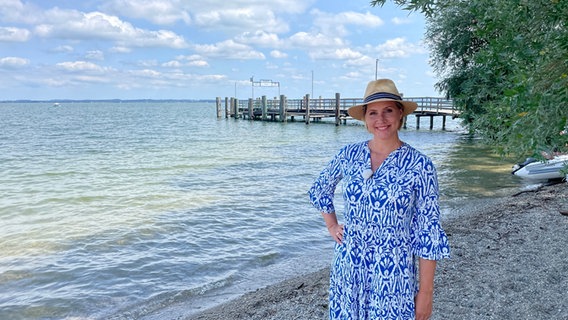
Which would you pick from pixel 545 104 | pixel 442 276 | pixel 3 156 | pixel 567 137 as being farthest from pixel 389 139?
pixel 3 156

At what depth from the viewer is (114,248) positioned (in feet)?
26.7

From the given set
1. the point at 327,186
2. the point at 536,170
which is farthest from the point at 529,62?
the point at 536,170

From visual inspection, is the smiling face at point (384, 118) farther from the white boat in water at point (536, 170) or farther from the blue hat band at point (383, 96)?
the white boat in water at point (536, 170)

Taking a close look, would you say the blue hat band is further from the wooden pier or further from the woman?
the wooden pier

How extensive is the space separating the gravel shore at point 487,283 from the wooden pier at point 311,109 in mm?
32034

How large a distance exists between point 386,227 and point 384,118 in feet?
1.73

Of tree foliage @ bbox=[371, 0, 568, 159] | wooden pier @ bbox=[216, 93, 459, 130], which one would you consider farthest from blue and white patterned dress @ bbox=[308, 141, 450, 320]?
wooden pier @ bbox=[216, 93, 459, 130]

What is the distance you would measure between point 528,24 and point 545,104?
778mm

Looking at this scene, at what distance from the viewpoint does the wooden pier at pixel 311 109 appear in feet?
130

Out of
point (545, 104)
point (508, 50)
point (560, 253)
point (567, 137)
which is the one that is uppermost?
point (508, 50)

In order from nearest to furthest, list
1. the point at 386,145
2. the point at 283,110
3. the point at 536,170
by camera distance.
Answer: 1. the point at 386,145
2. the point at 536,170
3. the point at 283,110

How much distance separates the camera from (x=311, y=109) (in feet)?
159

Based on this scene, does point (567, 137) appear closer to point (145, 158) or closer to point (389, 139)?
point (389, 139)

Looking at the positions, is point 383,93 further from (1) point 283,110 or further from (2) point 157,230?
(1) point 283,110
